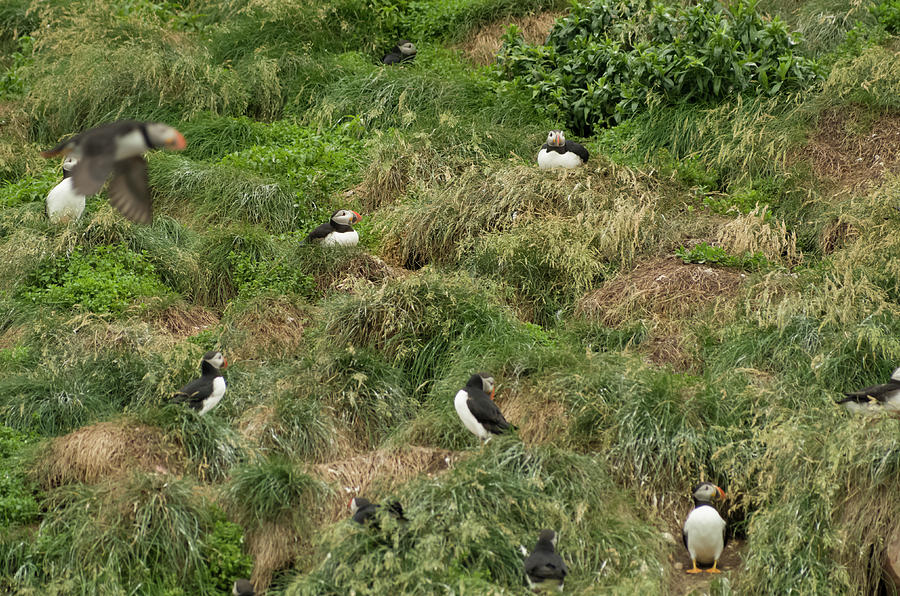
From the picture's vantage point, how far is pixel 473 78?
11625mm

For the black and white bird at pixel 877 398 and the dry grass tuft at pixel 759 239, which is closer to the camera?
the black and white bird at pixel 877 398

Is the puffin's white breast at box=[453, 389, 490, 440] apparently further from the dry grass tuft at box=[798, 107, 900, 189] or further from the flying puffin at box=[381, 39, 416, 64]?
the flying puffin at box=[381, 39, 416, 64]

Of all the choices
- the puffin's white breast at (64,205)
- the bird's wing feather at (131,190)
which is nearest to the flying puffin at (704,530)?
the bird's wing feather at (131,190)

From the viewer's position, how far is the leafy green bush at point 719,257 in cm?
877

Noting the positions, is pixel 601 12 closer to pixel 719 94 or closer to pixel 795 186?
pixel 719 94

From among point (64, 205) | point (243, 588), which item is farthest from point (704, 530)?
point (64, 205)

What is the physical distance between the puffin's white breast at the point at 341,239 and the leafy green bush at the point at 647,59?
108 inches

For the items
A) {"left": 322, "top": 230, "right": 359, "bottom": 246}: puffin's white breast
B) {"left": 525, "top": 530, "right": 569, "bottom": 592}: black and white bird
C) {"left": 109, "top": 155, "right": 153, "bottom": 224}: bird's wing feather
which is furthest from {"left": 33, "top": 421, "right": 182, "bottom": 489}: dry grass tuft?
{"left": 322, "top": 230, "right": 359, "bottom": 246}: puffin's white breast

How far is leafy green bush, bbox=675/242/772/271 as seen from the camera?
8773mm

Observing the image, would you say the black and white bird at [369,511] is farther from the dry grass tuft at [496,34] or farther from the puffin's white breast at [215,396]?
the dry grass tuft at [496,34]

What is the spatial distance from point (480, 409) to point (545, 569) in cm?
122

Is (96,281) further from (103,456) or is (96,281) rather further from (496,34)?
(496,34)

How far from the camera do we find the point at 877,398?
6.74 m

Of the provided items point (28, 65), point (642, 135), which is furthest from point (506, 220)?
point (28, 65)
